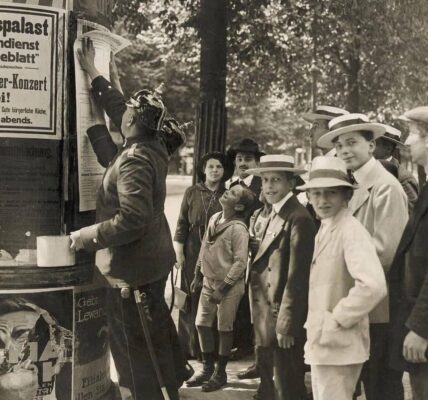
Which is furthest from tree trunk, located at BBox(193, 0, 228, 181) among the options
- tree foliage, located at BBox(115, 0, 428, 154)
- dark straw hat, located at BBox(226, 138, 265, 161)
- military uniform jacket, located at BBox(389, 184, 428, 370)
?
military uniform jacket, located at BBox(389, 184, 428, 370)

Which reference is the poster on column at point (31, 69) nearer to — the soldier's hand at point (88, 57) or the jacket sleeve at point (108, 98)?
the soldier's hand at point (88, 57)

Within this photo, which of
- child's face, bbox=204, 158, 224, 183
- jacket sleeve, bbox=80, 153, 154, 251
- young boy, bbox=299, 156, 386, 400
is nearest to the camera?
young boy, bbox=299, 156, 386, 400

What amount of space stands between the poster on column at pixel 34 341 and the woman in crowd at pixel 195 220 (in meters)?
2.01

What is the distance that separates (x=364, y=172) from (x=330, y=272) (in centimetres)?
89

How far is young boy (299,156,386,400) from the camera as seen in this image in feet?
12.2

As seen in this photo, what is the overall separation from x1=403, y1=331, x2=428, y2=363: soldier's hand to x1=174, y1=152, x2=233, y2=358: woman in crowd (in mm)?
2821

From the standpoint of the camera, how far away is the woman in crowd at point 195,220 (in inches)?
249

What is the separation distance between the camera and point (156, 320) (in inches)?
174

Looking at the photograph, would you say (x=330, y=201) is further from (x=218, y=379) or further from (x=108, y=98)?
(x=218, y=379)

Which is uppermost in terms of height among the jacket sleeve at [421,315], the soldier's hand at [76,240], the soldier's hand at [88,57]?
the soldier's hand at [88,57]

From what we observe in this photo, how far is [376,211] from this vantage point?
172 inches

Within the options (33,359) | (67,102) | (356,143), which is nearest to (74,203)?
(67,102)

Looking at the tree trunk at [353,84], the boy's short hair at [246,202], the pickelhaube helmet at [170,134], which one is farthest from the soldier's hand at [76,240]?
the tree trunk at [353,84]

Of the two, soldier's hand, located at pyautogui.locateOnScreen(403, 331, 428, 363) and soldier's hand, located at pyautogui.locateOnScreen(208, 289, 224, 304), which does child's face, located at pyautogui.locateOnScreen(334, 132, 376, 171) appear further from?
soldier's hand, located at pyautogui.locateOnScreen(208, 289, 224, 304)
